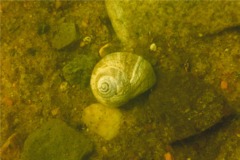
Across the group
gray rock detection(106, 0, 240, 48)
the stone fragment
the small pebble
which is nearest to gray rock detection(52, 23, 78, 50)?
gray rock detection(106, 0, 240, 48)

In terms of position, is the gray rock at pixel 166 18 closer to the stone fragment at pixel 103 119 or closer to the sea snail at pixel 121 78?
the sea snail at pixel 121 78

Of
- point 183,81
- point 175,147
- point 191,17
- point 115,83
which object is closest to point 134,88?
point 115,83

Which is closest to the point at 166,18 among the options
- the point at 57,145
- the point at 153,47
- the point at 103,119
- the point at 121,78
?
the point at 153,47

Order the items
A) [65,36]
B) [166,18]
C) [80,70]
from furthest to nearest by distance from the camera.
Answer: [65,36] < [80,70] < [166,18]

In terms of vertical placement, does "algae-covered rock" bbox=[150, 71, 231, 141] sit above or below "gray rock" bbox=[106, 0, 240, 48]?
below

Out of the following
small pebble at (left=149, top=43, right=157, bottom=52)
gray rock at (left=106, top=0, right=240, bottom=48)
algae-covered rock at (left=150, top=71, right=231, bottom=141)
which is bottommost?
Result: algae-covered rock at (left=150, top=71, right=231, bottom=141)

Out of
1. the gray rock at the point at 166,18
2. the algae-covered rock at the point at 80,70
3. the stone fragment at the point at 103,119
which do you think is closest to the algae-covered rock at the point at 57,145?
the stone fragment at the point at 103,119

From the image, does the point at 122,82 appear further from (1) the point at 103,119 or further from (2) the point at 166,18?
(2) the point at 166,18

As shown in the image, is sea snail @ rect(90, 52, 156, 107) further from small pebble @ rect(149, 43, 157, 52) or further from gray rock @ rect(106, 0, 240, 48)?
gray rock @ rect(106, 0, 240, 48)
